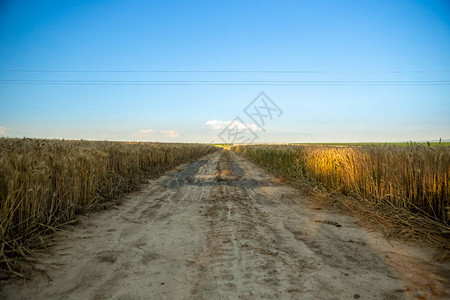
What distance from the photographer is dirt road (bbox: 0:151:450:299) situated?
92.4 inches

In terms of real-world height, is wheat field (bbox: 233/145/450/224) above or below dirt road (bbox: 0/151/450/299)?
above

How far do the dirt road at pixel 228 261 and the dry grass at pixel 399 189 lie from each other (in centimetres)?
57

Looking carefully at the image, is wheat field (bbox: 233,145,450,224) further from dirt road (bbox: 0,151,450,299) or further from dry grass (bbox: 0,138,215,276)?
dry grass (bbox: 0,138,215,276)

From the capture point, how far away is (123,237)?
371cm

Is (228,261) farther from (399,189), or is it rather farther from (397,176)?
(397,176)

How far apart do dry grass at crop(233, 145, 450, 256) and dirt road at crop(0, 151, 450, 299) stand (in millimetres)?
570

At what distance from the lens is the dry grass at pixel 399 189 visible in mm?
3824

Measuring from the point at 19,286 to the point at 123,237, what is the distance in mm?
1449

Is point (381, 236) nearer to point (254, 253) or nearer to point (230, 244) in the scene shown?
point (254, 253)

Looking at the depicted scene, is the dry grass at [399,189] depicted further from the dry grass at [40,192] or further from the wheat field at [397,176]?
the dry grass at [40,192]

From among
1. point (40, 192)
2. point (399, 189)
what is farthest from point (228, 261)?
point (399, 189)

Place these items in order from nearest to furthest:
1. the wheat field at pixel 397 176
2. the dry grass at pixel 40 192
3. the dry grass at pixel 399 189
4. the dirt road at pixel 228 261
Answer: the dirt road at pixel 228 261, the dry grass at pixel 40 192, the dry grass at pixel 399 189, the wheat field at pixel 397 176

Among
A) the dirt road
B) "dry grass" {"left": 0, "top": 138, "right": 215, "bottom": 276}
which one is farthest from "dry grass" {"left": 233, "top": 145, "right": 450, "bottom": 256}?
"dry grass" {"left": 0, "top": 138, "right": 215, "bottom": 276}

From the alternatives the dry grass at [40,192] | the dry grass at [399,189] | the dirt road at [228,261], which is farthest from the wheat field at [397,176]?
the dry grass at [40,192]
